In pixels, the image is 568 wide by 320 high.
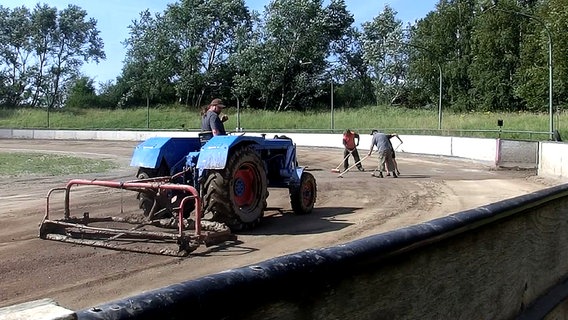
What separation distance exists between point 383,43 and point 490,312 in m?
81.5

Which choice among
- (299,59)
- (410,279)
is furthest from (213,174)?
(299,59)

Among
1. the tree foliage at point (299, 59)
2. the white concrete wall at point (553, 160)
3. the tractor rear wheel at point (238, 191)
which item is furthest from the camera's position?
the tree foliage at point (299, 59)

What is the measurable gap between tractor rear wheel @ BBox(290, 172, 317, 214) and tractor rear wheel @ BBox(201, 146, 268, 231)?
1567mm

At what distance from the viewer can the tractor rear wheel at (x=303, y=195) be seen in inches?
465

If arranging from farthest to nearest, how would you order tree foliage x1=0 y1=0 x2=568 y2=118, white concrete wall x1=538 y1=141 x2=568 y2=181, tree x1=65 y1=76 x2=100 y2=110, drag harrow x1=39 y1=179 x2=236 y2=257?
tree x1=65 y1=76 x2=100 y2=110 → tree foliage x1=0 y1=0 x2=568 y2=118 → white concrete wall x1=538 y1=141 x2=568 y2=181 → drag harrow x1=39 y1=179 x2=236 y2=257

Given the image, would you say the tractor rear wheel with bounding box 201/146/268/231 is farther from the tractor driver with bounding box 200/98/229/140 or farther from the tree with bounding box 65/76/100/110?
the tree with bounding box 65/76/100/110

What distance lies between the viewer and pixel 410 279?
3307 mm

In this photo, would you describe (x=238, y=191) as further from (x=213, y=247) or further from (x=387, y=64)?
(x=387, y=64)

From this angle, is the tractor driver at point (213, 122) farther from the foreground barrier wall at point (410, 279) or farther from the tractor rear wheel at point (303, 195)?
the foreground barrier wall at point (410, 279)

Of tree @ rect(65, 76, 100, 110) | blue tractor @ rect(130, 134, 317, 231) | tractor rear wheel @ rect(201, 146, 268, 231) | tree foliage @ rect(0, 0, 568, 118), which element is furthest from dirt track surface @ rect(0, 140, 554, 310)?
tree @ rect(65, 76, 100, 110)

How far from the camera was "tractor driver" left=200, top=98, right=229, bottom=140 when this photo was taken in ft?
34.2

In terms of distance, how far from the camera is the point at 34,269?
7277 millimetres

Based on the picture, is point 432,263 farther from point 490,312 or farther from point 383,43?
point 383,43

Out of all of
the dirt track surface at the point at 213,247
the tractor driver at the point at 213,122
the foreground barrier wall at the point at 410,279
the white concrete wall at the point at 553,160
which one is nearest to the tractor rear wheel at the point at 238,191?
the dirt track surface at the point at 213,247
